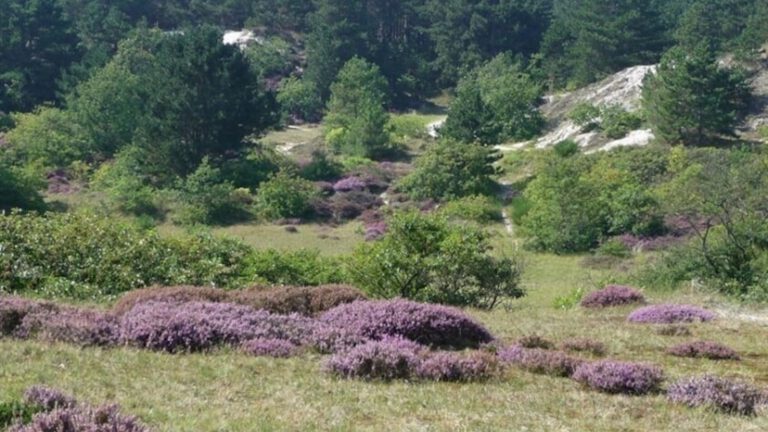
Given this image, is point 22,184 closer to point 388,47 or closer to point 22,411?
point 22,411

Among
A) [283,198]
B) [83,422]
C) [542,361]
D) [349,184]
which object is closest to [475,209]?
[349,184]

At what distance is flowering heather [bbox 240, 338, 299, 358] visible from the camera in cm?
1014

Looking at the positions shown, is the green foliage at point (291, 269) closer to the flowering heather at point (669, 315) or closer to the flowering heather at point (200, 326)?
the flowering heather at point (669, 315)

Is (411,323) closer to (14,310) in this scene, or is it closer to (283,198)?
(14,310)

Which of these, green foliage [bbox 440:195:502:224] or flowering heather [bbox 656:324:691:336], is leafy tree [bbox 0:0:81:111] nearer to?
green foliage [bbox 440:195:502:224]

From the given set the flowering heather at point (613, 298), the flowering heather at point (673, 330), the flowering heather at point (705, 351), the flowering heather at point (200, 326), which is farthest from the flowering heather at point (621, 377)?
the flowering heather at point (613, 298)

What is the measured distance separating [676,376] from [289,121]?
6988 centimetres

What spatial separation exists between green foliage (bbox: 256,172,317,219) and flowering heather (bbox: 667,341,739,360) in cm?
3654

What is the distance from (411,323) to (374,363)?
2104 millimetres

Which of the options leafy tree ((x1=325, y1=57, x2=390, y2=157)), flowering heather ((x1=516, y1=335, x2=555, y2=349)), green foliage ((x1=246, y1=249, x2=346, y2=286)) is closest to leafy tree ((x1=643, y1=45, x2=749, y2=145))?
leafy tree ((x1=325, y1=57, x2=390, y2=157))

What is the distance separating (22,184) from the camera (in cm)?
4606

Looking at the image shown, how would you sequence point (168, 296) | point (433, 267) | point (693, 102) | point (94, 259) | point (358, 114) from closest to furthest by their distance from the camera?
point (168, 296), point (94, 259), point (433, 267), point (693, 102), point (358, 114)

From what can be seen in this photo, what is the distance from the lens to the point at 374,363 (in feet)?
30.6

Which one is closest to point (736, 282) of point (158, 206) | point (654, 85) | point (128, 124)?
point (158, 206)
